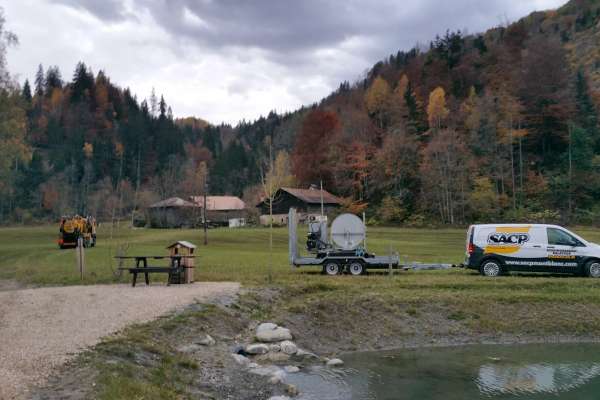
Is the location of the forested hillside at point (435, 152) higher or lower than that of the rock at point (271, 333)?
higher

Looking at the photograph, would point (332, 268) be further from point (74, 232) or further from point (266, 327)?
point (74, 232)

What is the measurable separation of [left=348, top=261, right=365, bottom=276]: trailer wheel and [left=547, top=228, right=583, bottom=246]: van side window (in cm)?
790

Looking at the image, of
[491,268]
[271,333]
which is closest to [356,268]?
[491,268]

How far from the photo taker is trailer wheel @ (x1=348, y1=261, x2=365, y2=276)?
24.7m

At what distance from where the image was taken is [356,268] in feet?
81.2

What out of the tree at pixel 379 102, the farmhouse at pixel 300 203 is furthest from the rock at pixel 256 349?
the tree at pixel 379 102

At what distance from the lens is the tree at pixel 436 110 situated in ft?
297

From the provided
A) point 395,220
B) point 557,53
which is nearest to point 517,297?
point 395,220

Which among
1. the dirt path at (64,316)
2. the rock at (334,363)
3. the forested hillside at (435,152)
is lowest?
the rock at (334,363)

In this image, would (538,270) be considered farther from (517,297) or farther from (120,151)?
(120,151)

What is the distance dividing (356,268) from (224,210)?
8179 cm

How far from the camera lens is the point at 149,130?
164500 mm

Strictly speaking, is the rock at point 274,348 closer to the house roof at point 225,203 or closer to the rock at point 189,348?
the rock at point 189,348

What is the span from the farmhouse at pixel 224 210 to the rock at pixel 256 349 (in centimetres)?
7302
